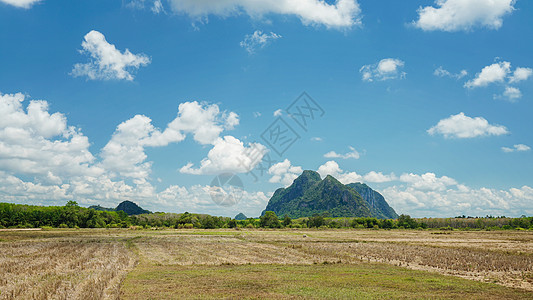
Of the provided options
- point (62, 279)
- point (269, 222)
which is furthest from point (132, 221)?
point (62, 279)

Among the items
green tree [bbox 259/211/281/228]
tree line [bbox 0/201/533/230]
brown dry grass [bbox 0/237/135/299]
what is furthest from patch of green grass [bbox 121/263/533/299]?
green tree [bbox 259/211/281/228]

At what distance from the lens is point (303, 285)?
70.0 feet

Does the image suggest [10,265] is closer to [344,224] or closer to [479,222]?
[344,224]

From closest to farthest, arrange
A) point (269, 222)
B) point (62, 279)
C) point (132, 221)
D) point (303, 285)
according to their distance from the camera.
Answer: point (303, 285), point (62, 279), point (132, 221), point (269, 222)

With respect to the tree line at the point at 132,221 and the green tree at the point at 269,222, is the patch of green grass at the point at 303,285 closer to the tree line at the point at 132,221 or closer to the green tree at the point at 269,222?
the tree line at the point at 132,221

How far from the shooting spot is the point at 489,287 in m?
21.2

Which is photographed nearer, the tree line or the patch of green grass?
the patch of green grass

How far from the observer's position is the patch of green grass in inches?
732

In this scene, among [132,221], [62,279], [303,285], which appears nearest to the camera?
[303,285]

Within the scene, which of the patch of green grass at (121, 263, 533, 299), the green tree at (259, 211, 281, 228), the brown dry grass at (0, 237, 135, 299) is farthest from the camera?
the green tree at (259, 211, 281, 228)

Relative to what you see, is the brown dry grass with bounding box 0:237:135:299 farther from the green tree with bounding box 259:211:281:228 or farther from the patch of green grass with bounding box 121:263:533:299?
the green tree with bounding box 259:211:281:228

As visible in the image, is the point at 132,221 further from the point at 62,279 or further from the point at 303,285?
the point at 303,285

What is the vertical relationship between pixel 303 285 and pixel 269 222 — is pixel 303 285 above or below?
above

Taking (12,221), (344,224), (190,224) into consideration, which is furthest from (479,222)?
(12,221)
